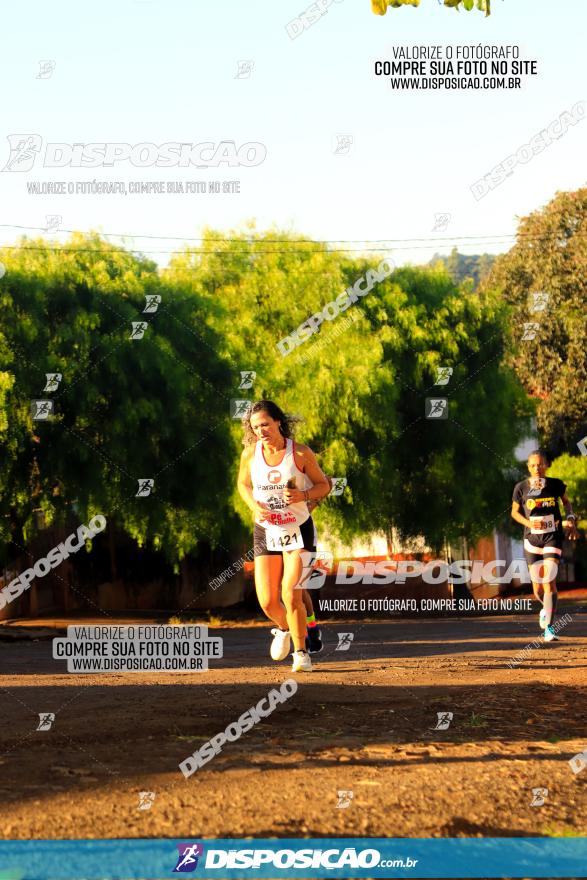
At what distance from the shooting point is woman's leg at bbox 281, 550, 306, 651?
10367 mm

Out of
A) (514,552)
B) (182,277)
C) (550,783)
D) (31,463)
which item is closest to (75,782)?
(550,783)

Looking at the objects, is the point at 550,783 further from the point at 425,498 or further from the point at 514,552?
the point at 514,552

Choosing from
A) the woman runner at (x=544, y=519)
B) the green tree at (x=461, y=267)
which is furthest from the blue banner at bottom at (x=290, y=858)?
the green tree at (x=461, y=267)

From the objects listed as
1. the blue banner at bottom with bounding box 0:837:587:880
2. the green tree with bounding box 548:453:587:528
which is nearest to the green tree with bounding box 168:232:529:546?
the green tree with bounding box 548:453:587:528

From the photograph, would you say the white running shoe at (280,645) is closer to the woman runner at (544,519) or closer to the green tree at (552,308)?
the woman runner at (544,519)

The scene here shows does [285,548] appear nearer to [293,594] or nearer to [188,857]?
[293,594]

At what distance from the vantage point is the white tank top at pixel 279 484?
10.3 m

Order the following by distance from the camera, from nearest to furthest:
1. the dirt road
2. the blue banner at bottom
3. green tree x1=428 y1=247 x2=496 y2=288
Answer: the blue banner at bottom < the dirt road < green tree x1=428 y1=247 x2=496 y2=288

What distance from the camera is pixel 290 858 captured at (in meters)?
4.88

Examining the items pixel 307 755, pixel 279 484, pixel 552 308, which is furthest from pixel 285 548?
pixel 552 308

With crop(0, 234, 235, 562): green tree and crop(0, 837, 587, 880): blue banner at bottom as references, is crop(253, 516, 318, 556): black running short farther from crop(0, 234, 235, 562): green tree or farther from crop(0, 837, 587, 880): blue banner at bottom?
crop(0, 234, 235, 562): green tree

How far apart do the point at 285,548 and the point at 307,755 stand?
362 centimetres

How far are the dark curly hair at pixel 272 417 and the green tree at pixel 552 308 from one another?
30930 millimetres

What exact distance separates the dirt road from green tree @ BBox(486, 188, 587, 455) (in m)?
30.5
